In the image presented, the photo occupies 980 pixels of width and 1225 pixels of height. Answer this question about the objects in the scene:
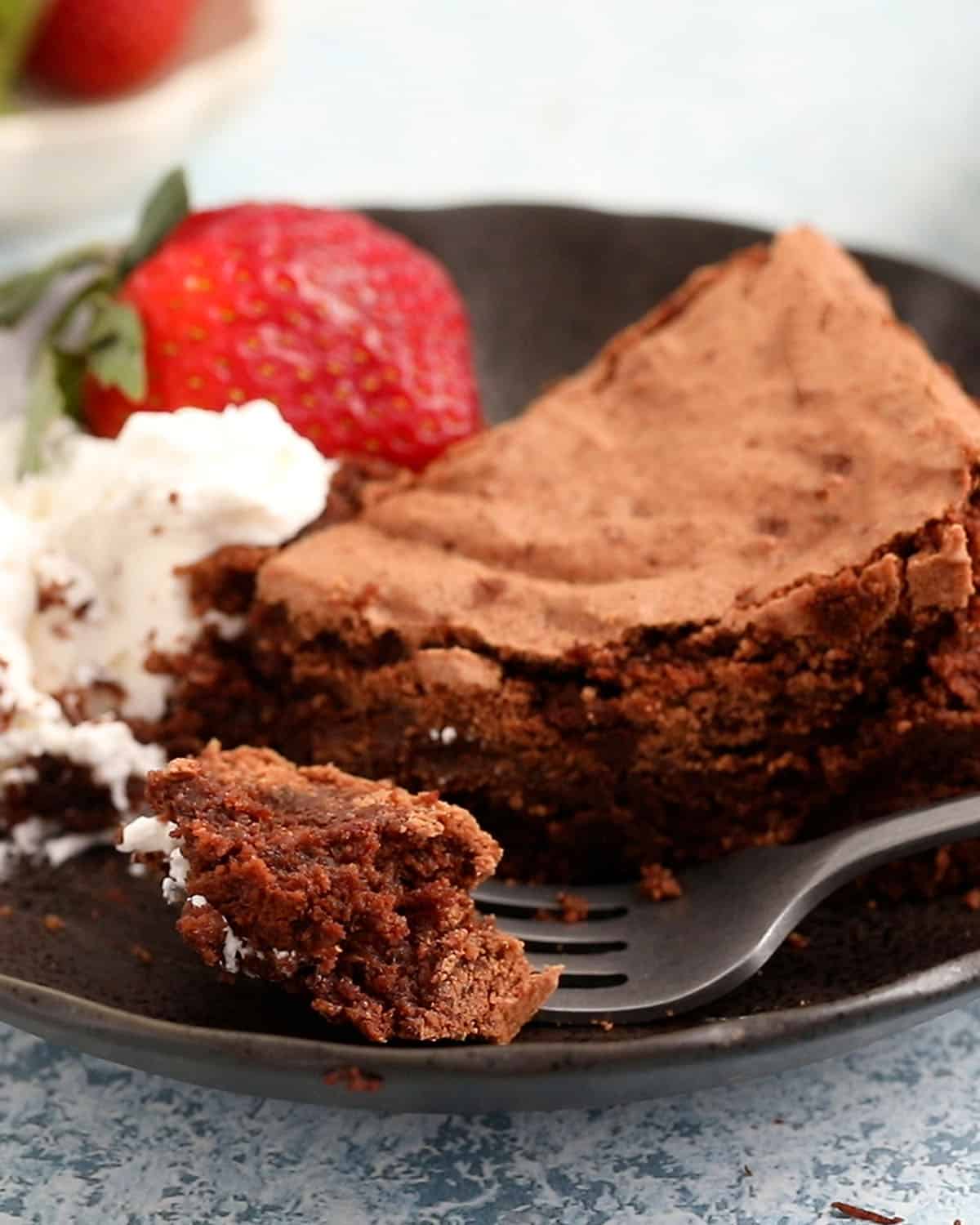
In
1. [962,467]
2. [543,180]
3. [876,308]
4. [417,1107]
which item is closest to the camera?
[417,1107]

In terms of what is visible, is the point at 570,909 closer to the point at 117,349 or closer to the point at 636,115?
the point at 117,349

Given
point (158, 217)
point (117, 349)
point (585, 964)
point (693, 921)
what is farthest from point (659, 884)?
point (158, 217)

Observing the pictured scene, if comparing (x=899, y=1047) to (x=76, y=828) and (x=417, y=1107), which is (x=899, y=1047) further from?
(x=76, y=828)

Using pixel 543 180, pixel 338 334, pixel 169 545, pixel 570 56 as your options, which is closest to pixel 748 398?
pixel 338 334

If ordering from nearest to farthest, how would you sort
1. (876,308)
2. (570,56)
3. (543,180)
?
(876,308)
(543,180)
(570,56)

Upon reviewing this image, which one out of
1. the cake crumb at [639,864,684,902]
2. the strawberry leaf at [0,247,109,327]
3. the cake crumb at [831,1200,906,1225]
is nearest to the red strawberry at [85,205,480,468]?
the strawberry leaf at [0,247,109,327]

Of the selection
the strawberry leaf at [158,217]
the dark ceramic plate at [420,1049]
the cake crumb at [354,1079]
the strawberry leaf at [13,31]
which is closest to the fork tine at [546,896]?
the dark ceramic plate at [420,1049]
